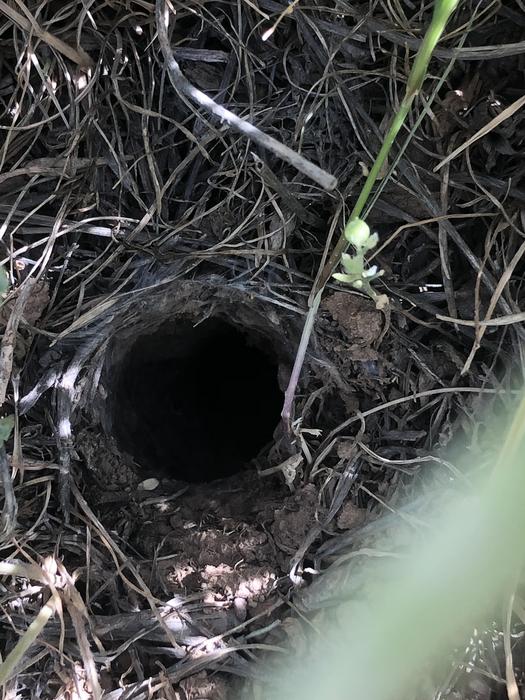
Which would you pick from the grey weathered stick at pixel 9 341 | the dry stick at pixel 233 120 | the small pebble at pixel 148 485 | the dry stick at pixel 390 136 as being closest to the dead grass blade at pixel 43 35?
the dry stick at pixel 233 120

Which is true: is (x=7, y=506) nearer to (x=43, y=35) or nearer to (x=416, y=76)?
(x=43, y=35)

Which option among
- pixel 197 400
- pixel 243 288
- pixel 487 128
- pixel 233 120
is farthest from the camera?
pixel 197 400

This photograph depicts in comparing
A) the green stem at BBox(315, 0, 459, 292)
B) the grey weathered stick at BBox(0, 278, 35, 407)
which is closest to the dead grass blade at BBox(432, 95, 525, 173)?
the green stem at BBox(315, 0, 459, 292)

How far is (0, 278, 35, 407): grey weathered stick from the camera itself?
131 cm

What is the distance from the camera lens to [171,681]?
1.30m

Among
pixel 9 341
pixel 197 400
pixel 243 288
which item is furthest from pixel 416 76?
pixel 197 400

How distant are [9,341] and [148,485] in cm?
54

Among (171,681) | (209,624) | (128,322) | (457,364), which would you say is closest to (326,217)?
(457,364)

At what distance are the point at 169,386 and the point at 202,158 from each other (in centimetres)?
112

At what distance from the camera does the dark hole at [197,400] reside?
1.95 m

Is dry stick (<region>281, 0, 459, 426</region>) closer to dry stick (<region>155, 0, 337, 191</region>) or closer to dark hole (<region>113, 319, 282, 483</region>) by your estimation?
dry stick (<region>155, 0, 337, 191</region>)

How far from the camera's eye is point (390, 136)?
3.44 feet

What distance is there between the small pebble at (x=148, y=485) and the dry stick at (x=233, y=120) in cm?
91

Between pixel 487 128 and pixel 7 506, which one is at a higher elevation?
pixel 487 128
